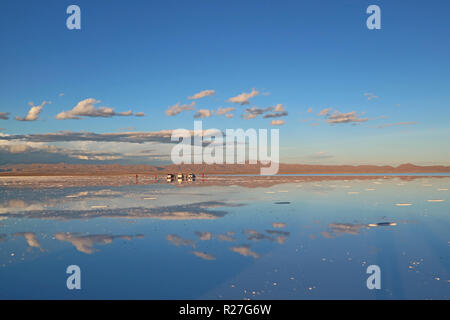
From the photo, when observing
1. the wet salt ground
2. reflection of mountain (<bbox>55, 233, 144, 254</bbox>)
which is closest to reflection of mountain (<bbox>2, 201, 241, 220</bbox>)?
the wet salt ground

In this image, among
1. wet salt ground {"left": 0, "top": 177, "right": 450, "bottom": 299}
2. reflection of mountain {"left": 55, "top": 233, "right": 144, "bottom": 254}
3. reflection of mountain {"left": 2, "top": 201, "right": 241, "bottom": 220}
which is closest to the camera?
wet salt ground {"left": 0, "top": 177, "right": 450, "bottom": 299}

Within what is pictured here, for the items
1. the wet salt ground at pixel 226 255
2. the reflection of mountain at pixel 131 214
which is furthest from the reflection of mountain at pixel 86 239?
the reflection of mountain at pixel 131 214

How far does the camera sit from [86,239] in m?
11.0

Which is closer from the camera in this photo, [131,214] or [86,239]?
[86,239]

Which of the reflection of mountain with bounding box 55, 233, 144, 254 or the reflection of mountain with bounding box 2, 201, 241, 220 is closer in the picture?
the reflection of mountain with bounding box 55, 233, 144, 254

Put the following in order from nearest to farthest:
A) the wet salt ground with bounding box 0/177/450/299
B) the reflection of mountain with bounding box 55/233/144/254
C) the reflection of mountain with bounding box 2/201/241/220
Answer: the wet salt ground with bounding box 0/177/450/299
the reflection of mountain with bounding box 55/233/144/254
the reflection of mountain with bounding box 2/201/241/220

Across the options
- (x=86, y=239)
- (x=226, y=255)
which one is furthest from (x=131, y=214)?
(x=226, y=255)

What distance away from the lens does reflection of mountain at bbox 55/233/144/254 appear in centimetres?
991

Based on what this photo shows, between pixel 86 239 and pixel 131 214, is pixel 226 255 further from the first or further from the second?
pixel 131 214

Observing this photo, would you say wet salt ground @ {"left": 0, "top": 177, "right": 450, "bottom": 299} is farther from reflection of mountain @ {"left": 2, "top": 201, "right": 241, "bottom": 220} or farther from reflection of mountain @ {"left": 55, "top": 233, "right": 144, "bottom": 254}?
reflection of mountain @ {"left": 2, "top": 201, "right": 241, "bottom": 220}

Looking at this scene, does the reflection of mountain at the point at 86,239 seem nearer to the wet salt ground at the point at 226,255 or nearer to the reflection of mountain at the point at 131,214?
the wet salt ground at the point at 226,255
